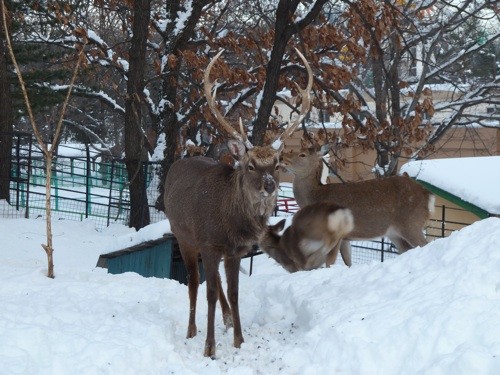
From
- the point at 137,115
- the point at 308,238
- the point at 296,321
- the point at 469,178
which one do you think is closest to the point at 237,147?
the point at 296,321

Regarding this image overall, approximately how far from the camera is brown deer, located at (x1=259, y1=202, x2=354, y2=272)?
11.2 meters

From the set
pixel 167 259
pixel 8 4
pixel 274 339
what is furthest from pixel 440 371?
pixel 8 4

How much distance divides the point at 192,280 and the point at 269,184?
147 cm

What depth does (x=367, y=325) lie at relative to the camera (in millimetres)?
5699

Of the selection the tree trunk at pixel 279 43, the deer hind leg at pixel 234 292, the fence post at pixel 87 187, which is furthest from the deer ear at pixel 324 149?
the fence post at pixel 87 187

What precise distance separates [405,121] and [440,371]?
12.5 meters

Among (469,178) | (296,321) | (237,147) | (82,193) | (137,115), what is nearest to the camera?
(237,147)

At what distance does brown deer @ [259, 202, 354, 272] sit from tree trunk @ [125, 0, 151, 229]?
5.21 m

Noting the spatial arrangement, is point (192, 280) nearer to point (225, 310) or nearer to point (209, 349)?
point (225, 310)

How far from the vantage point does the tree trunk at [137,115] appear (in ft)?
53.4

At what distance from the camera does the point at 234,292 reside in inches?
276

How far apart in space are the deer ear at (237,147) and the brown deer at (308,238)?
4.28 metres

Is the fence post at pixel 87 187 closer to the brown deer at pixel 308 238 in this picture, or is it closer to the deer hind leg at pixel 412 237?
the brown deer at pixel 308 238

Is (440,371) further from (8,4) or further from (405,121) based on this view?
(8,4)
